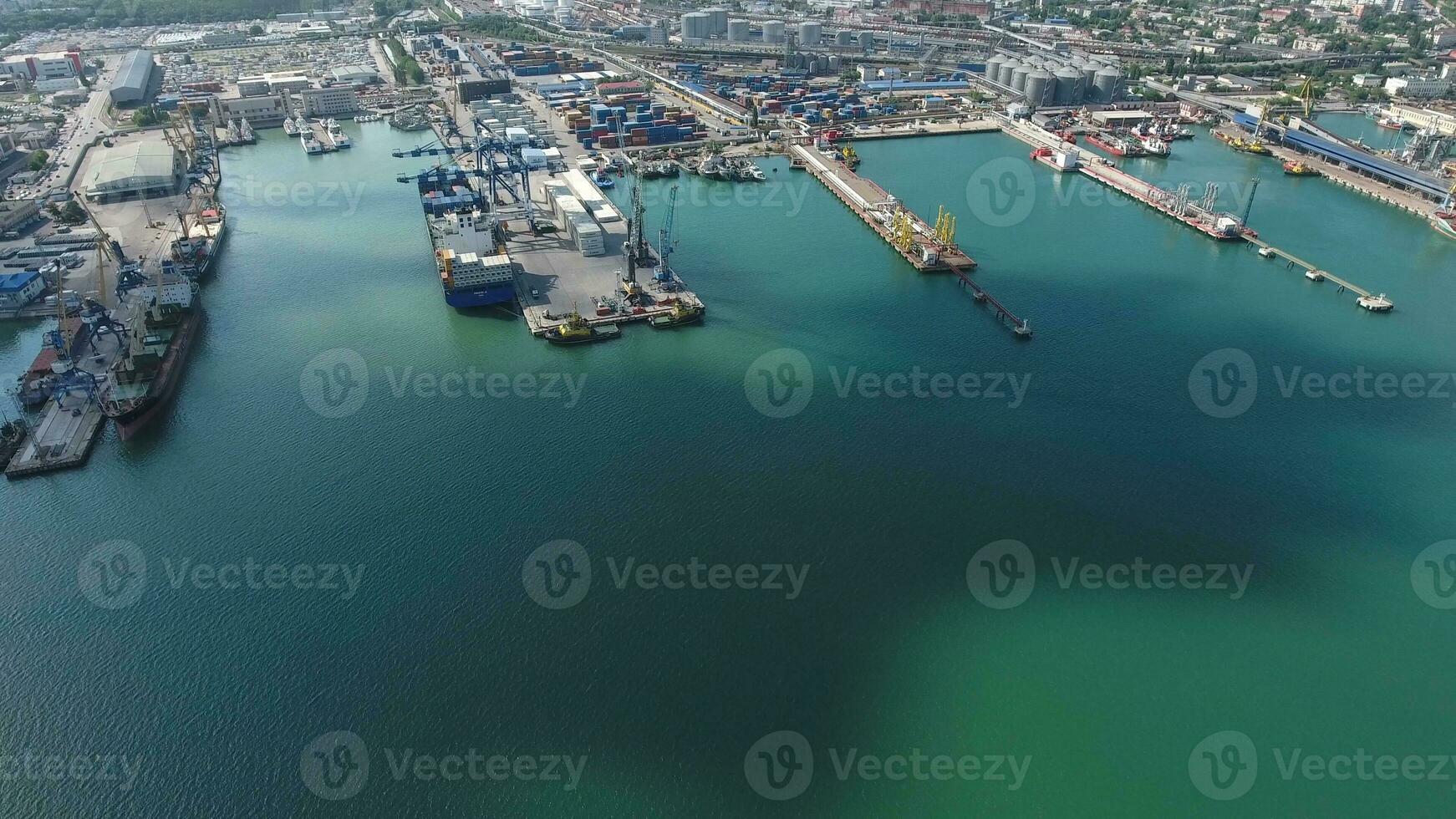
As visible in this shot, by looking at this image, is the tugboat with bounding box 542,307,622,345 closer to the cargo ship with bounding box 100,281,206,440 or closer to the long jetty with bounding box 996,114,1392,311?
the cargo ship with bounding box 100,281,206,440

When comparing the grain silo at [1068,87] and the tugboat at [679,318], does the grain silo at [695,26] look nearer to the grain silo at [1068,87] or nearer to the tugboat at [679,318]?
the grain silo at [1068,87]

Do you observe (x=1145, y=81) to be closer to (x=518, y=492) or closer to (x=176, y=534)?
(x=518, y=492)

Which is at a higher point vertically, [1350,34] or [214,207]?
[1350,34]

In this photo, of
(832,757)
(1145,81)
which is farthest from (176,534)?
(1145,81)

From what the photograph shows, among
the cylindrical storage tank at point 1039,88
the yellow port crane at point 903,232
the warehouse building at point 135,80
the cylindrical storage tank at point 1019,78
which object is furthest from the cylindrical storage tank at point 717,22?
the yellow port crane at point 903,232

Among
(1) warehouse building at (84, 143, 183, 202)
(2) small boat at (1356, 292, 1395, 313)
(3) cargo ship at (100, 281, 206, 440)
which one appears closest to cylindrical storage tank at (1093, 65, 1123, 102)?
(2) small boat at (1356, 292, 1395, 313)

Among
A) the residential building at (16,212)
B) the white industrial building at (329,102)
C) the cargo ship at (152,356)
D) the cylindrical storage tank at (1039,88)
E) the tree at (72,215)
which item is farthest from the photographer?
the cylindrical storage tank at (1039,88)

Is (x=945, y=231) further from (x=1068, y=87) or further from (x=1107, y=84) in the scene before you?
(x=1107, y=84)

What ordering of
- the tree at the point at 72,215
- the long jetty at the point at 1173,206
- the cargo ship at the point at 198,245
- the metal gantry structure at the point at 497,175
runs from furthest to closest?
the metal gantry structure at the point at 497,175, the tree at the point at 72,215, the long jetty at the point at 1173,206, the cargo ship at the point at 198,245
